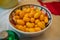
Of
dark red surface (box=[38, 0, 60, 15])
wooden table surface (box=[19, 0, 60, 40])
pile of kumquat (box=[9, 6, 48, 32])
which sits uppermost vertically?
dark red surface (box=[38, 0, 60, 15])

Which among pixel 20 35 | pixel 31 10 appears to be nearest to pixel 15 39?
pixel 20 35

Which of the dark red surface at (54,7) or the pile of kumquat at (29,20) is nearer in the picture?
the pile of kumquat at (29,20)

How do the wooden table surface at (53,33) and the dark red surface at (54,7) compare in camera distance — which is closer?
the wooden table surface at (53,33)

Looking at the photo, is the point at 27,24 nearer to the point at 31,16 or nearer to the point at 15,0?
the point at 31,16

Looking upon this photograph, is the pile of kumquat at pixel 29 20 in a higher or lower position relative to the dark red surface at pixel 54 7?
lower

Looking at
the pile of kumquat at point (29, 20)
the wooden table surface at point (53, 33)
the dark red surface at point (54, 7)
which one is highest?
the dark red surface at point (54, 7)

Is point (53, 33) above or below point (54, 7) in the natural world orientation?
below

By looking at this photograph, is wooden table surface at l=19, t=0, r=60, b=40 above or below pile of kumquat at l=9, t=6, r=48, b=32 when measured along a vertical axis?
below

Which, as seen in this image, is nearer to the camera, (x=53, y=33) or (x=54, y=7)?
(x=53, y=33)

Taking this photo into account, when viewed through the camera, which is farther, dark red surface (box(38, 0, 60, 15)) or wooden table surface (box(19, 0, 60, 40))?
dark red surface (box(38, 0, 60, 15))

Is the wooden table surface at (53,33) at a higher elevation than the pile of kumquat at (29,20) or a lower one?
lower

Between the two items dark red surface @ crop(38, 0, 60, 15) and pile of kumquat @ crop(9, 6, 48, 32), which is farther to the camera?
dark red surface @ crop(38, 0, 60, 15)
